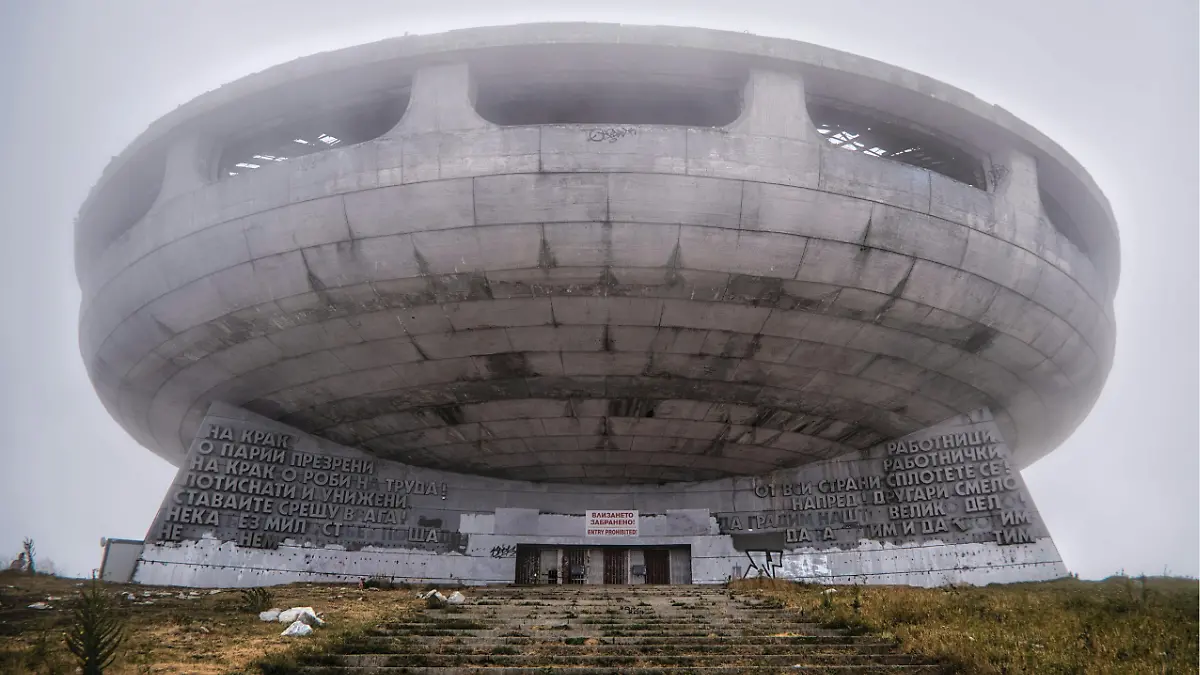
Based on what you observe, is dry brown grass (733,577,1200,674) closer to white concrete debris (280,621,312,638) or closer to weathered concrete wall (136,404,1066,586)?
weathered concrete wall (136,404,1066,586)

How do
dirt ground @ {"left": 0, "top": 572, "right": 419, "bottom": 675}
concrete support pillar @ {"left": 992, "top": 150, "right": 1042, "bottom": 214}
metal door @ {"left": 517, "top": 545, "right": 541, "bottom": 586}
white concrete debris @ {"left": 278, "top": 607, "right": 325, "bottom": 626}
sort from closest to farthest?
dirt ground @ {"left": 0, "top": 572, "right": 419, "bottom": 675}
white concrete debris @ {"left": 278, "top": 607, "right": 325, "bottom": 626}
concrete support pillar @ {"left": 992, "top": 150, "right": 1042, "bottom": 214}
metal door @ {"left": 517, "top": 545, "right": 541, "bottom": 586}

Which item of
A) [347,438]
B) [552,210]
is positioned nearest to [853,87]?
[552,210]

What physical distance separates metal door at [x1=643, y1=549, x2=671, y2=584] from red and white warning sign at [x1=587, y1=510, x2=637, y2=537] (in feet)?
2.87

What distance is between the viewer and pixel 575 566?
2438 cm

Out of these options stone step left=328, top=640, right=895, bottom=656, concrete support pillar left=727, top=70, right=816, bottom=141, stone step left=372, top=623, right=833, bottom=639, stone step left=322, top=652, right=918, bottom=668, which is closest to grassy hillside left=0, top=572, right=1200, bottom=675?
stone step left=328, top=640, right=895, bottom=656

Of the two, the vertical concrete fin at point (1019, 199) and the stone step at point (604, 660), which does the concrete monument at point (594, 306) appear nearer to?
the vertical concrete fin at point (1019, 199)

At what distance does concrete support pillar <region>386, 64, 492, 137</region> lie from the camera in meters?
15.5

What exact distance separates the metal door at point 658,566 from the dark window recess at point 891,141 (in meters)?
13.7

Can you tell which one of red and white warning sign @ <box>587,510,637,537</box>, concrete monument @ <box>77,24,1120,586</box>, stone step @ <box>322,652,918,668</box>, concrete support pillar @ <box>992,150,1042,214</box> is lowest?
stone step @ <box>322,652,918,668</box>

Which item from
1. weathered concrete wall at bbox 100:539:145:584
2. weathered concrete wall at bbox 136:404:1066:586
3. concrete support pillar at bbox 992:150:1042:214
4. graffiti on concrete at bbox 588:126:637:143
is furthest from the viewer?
weathered concrete wall at bbox 136:404:1066:586

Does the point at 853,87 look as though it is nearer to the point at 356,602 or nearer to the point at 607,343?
the point at 607,343

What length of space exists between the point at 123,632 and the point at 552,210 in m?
9.71

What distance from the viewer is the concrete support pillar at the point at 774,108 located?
15.5m

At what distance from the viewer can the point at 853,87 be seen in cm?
1677
